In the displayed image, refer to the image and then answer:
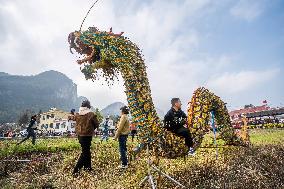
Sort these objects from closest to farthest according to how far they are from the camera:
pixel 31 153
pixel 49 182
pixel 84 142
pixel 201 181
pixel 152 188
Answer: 1. pixel 152 188
2. pixel 201 181
3. pixel 49 182
4. pixel 84 142
5. pixel 31 153

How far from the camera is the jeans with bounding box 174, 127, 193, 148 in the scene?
238 inches

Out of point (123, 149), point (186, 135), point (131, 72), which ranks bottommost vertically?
point (123, 149)

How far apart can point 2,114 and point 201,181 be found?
150 m

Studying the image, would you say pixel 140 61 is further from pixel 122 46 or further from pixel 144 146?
pixel 144 146

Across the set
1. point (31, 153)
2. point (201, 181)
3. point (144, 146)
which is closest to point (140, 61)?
point (144, 146)

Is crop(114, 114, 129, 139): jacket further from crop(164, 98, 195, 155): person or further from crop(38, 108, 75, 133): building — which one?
crop(38, 108, 75, 133): building

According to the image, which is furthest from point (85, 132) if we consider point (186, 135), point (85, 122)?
point (186, 135)

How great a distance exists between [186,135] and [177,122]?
0.33 metres

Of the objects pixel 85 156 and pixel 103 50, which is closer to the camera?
pixel 103 50

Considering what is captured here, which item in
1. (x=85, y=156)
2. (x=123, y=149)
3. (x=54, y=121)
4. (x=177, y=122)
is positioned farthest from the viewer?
(x=54, y=121)

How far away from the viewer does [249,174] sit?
6215 millimetres

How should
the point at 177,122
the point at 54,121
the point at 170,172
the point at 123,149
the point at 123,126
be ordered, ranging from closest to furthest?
the point at 177,122 < the point at 170,172 < the point at 123,149 < the point at 123,126 < the point at 54,121

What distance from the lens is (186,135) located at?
19.9ft

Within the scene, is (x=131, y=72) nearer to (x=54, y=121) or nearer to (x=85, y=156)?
(x=85, y=156)
